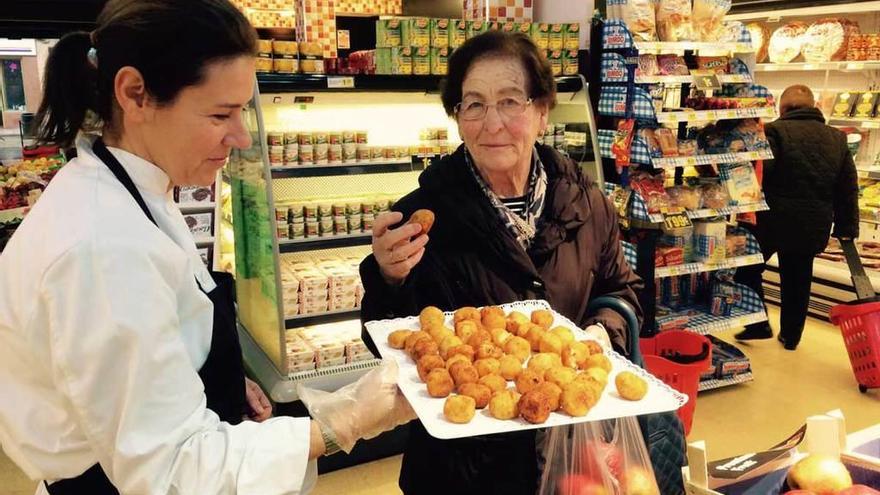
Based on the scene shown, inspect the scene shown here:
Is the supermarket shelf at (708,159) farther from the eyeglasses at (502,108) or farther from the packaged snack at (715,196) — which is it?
the eyeglasses at (502,108)

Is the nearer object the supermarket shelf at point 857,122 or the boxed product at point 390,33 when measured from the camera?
the boxed product at point 390,33

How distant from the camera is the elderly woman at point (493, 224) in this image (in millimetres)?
1935

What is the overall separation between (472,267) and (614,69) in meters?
2.61

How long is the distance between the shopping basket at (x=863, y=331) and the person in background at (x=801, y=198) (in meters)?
0.63

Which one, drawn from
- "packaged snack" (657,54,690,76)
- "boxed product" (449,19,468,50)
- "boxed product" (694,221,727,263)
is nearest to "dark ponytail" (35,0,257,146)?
"boxed product" (449,19,468,50)

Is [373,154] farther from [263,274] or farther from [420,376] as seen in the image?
[420,376]

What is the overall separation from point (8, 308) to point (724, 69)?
4490 mm

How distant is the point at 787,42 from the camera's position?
267 inches

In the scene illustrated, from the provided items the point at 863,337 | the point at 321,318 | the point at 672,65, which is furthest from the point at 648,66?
the point at 321,318

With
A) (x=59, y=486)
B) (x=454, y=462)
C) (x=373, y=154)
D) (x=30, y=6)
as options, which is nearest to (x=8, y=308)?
(x=59, y=486)

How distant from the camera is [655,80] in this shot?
411cm

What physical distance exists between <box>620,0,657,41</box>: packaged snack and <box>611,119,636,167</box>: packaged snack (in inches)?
20.9

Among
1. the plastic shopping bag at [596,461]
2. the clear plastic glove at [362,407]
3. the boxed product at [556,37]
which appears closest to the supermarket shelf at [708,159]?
the boxed product at [556,37]

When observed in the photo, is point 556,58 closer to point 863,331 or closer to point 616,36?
point 616,36
